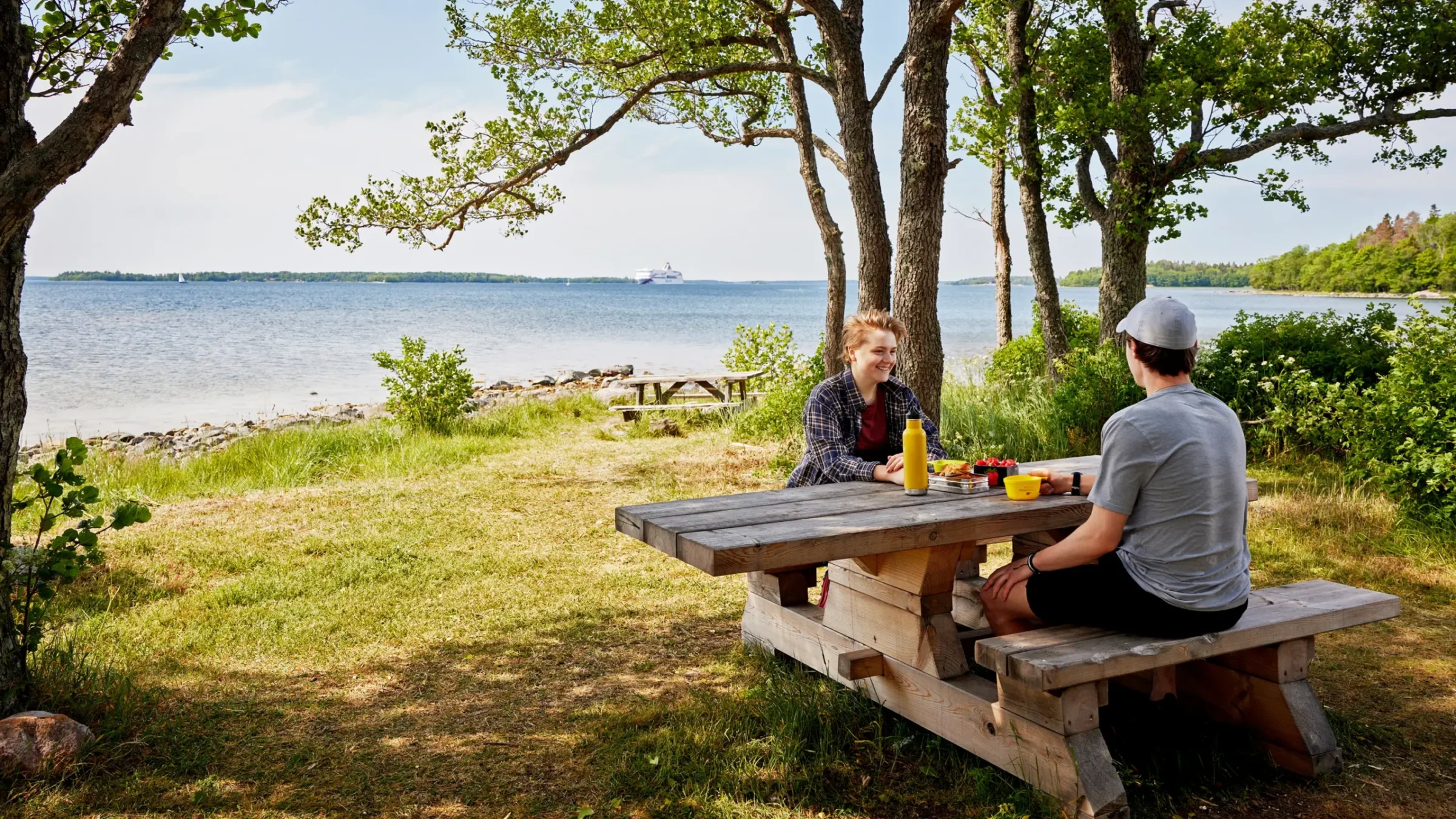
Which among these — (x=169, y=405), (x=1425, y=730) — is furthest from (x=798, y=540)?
(x=169, y=405)

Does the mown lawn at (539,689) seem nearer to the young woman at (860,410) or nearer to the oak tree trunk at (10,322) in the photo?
the oak tree trunk at (10,322)

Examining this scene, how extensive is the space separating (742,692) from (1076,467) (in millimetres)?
1812

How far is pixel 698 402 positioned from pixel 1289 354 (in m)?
7.86

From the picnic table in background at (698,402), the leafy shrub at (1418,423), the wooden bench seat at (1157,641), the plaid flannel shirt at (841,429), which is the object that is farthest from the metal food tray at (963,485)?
the picnic table in background at (698,402)

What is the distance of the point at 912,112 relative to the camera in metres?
7.28

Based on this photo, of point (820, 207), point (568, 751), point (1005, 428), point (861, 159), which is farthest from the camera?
point (820, 207)

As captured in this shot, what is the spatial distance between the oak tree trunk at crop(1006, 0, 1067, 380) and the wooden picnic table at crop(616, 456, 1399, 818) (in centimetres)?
746

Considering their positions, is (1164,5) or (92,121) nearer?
(92,121)

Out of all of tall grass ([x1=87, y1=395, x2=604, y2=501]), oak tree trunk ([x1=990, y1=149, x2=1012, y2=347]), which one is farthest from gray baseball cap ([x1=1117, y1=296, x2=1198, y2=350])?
oak tree trunk ([x1=990, y1=149, x2=1012, y2=347])

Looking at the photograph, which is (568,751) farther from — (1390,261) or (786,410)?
(1390,261)

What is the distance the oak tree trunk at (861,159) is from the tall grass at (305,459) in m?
4.56

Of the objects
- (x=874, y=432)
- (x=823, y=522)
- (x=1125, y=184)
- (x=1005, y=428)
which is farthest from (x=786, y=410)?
(x=823, y=522)

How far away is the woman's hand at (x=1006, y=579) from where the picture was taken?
337 cm

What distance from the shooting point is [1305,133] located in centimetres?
984
